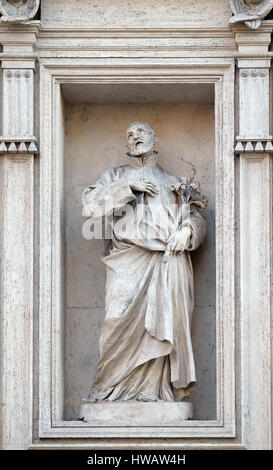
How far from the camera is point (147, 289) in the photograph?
16.8 metres

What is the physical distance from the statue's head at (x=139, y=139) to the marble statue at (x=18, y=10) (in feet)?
4.10

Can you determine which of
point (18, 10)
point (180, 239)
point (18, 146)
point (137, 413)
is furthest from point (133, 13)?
point (137, 413)

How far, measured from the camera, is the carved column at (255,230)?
16359mm

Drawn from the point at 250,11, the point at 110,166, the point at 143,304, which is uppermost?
the point at 250,11

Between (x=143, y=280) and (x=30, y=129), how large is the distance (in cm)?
153

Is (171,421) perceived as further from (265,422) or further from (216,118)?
(216,118)

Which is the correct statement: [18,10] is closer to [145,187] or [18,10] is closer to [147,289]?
[145,187]

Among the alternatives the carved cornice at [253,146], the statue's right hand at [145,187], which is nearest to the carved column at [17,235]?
the statue's right hand at [145,187]

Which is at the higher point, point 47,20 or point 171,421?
point 47,20

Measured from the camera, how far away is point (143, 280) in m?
16.8

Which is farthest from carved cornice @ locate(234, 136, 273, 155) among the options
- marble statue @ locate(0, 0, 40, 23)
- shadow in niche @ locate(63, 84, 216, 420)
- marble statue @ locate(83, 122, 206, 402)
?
marble statue @ locate(0, 0, 40, 23)

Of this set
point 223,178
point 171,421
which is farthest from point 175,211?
point 171,421

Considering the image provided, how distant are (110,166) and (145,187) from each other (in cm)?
62

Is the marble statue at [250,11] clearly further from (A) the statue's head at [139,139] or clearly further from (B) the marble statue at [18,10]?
(B) the marble statue at [18,10]
